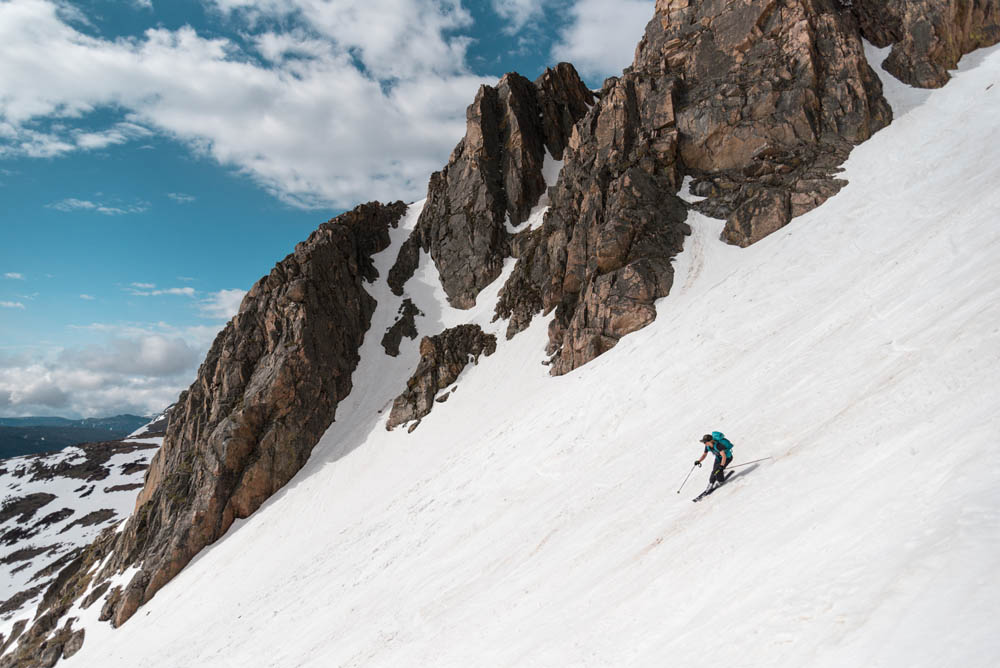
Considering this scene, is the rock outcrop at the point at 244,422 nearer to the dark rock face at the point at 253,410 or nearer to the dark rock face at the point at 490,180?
the dark rock face at the point at 253,410

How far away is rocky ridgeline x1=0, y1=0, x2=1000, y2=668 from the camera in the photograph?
101 ft

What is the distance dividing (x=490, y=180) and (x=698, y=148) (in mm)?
27177

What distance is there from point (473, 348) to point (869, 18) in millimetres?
40791

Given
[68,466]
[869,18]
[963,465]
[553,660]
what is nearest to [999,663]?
[963,465]

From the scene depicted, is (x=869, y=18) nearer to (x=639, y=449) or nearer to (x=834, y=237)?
(x=834, y=237)

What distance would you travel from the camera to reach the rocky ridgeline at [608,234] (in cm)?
3084

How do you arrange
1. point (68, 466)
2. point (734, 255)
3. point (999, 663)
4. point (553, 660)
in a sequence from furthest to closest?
point (68, 466) < point (734, 255) < point (553, 660) < point (999, 663)

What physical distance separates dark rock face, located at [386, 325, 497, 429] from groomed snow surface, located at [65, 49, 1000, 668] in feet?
12.2

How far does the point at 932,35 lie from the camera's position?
34.4 m

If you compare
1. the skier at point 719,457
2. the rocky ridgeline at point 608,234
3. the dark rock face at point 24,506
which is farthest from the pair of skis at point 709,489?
the dark rock face at point 24,506

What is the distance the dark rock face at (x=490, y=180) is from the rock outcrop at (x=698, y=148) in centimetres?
1533

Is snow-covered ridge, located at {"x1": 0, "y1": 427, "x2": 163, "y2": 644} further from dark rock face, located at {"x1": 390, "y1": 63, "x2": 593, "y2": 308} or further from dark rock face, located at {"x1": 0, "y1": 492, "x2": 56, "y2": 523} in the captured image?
dark rock face, located at {"x1": 390, "y1": 63, "x2": 593, "y2": 308}

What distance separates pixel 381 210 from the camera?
6494 cm

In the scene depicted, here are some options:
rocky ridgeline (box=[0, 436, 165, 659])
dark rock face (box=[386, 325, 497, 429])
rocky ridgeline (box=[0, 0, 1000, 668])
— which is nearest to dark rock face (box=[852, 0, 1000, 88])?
rocky ridgeline (box=[0, 0, 1000, 668])
